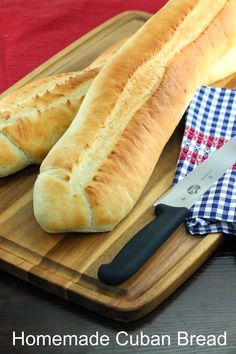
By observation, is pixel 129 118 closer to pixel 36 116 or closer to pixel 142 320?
pixel 36 116

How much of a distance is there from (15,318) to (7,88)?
762mm

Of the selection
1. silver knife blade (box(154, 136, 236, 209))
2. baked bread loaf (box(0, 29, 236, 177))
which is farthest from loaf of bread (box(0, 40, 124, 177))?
silver knife blade (box(154, 136, 236, 209))

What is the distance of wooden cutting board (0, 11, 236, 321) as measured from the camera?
50.1 inches

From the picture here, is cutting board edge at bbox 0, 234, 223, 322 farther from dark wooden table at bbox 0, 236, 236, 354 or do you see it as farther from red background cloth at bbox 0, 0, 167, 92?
red background cloth at bbox 0, 0, 167, 92

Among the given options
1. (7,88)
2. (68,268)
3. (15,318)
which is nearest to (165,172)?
(68,268)

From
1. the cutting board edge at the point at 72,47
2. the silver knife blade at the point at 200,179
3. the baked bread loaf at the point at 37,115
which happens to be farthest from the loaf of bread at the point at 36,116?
the silver knife blade at the point at 200,179

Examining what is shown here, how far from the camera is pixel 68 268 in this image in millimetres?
1322

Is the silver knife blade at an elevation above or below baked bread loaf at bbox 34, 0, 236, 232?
below

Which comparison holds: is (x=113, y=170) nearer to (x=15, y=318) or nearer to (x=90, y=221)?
(x=90, y=221)

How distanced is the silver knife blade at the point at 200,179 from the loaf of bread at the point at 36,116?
0.26m

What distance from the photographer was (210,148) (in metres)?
1.55

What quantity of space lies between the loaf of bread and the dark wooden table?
27 cm

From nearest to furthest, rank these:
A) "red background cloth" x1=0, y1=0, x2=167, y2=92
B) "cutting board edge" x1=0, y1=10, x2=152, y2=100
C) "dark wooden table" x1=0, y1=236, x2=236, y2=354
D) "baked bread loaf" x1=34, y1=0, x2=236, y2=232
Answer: "dark wooden table" x1=0, y1=236, x2=236, y2=354, "baked bread loaf" x1=34, y1=0, x2=236, y2=232, "cutting board edge" x1=0, y1=10, x2=152, y2=100, "red background cloth" x1=0, y1=0, x2=167, y2=92

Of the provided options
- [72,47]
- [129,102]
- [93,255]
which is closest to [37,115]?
[129,102]
